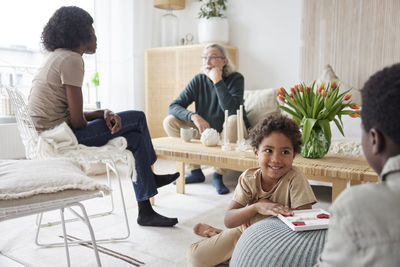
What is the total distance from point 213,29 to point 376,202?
3.54 m

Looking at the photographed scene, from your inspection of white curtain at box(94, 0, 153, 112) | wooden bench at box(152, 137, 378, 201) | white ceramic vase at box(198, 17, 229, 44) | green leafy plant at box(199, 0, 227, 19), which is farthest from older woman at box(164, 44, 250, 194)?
white curtain at box(94, 0, 153, 112)

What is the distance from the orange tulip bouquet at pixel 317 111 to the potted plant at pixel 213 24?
2072mm

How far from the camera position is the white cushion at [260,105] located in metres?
3.36

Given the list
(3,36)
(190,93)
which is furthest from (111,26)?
(190,93)

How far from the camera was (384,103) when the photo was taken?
0.60m

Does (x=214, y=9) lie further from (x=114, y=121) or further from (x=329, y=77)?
(x=114, y=121)

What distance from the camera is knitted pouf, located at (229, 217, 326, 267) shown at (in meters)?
1.08

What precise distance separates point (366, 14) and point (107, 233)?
116 inches

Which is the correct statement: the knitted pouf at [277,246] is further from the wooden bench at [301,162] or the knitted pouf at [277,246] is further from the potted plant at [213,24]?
the potted plant at [213,24]

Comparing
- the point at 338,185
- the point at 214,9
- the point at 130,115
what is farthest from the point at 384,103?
the point at 214,9

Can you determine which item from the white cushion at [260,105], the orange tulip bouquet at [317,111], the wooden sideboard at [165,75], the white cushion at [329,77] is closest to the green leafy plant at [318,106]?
the orange tulip bouquet at [317,111]

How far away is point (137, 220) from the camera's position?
2154 mm

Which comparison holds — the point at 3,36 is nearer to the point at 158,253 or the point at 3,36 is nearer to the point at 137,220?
the point at 137,220

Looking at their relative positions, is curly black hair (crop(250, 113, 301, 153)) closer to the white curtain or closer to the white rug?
the white rug
